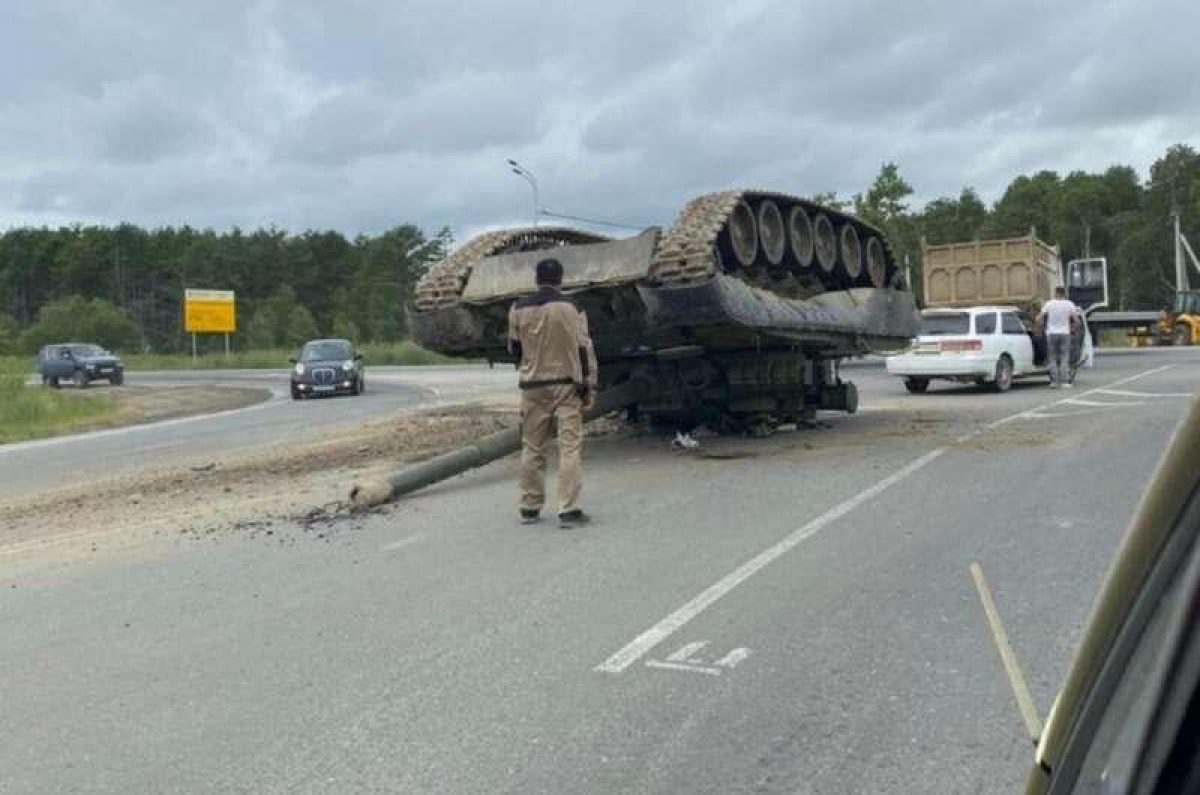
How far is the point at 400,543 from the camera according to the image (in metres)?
7.71

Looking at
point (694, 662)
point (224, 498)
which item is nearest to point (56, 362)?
point (224, 498)

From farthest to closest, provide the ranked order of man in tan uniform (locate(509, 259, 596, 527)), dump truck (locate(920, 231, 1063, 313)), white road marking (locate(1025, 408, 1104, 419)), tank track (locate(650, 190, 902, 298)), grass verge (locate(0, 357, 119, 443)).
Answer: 1. dump truck (locate(920, 231, 1063, 313))
2. grass verge (locate(0, 357, 119, 443))
3. white road marking (locate(1025, 408, 1104, 419))
4. tank track (locate(650, 190, 902, 298))
5. man in tan uniform (locate(509, 259, 596, 527))

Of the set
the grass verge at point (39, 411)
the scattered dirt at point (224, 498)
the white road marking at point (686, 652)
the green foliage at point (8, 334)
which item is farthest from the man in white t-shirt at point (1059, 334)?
the green foliage at point (8, 334)

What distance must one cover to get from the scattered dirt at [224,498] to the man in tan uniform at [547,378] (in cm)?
149

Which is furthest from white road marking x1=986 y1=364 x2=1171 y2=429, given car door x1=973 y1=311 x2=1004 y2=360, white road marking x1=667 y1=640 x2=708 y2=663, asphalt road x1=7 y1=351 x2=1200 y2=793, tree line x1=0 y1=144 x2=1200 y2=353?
tree line x1=0 y1=144 x2=1200 y2=353

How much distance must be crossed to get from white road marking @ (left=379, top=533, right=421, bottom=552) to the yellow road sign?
259ft

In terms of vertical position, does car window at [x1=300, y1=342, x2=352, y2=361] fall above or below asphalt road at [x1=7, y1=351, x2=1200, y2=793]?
above

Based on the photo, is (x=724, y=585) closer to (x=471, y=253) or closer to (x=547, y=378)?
(x=547, y=378)

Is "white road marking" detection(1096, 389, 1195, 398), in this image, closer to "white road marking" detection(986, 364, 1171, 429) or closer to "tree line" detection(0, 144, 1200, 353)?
"white road marking" detection(986, 364, 1171, 429)

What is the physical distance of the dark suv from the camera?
44469 millimetres

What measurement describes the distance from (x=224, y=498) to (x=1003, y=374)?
14.0 meters

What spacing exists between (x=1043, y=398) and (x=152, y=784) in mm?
15718

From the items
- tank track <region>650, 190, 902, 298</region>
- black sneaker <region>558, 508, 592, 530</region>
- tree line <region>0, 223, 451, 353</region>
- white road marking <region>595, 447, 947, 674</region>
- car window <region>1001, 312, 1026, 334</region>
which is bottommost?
white road marking <region>595, 447, 947, 674</region>

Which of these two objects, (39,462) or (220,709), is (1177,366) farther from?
(220,709)
